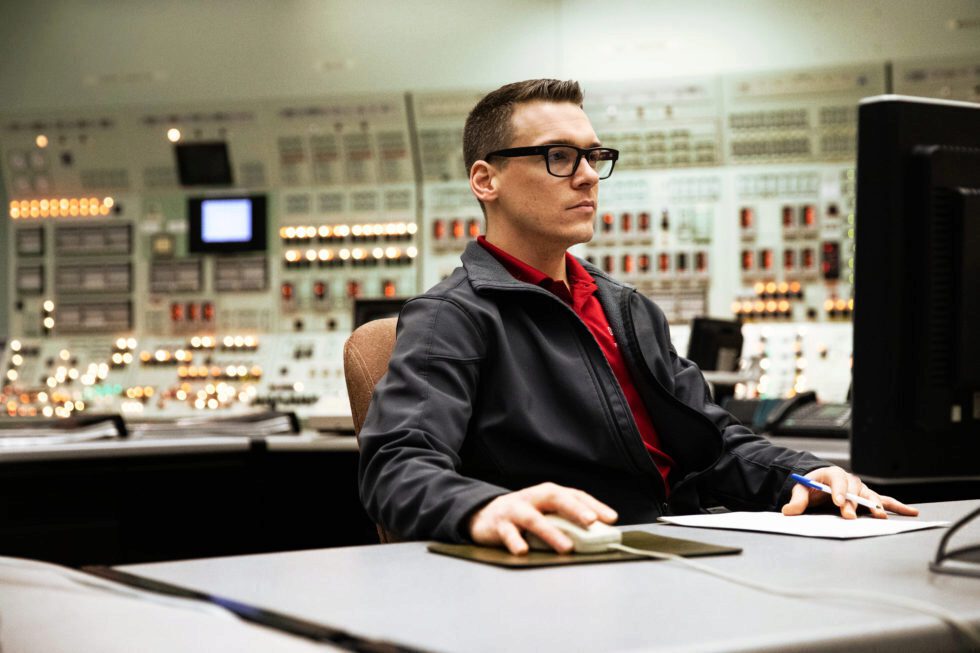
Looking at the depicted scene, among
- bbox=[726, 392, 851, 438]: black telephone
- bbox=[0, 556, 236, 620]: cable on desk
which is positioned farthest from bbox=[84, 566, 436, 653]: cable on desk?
bbox=[726, 392, 851, 438]: black telephone

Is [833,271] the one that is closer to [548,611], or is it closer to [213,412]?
[213,412]

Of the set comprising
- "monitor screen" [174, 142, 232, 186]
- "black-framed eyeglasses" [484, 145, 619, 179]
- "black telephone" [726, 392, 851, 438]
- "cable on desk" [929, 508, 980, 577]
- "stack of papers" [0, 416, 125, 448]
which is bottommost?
"stack of papers" [0, 416, 125, 448]

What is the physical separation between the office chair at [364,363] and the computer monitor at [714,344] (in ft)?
6.67

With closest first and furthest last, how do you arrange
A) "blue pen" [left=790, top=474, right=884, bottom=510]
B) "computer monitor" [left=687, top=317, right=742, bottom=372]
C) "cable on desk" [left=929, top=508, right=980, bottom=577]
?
1. "cable on desk" [left=929, top=508, right=980, bottom=577]
2. "blue pen" [left=790, top=474, right=884, bottom=510]
3. "computer monitor" [left=687, top=317, right=742, bottom=372]

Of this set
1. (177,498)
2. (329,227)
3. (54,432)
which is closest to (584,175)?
(177,498)

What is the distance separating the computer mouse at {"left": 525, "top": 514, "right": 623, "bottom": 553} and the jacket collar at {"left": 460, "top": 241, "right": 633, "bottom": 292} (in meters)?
0.53

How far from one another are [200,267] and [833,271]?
332cm

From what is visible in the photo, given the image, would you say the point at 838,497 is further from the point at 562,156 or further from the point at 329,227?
the point at 329,227

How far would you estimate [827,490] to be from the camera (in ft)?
4.59

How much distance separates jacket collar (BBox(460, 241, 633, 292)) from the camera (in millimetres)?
1555

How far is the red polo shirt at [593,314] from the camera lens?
165cm

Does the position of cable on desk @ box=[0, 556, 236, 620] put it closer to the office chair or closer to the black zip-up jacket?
the black zip-up jacket

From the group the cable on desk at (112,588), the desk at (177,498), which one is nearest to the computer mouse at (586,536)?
the cable on desk at (112,588)

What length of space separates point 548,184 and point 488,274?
0.58ft
